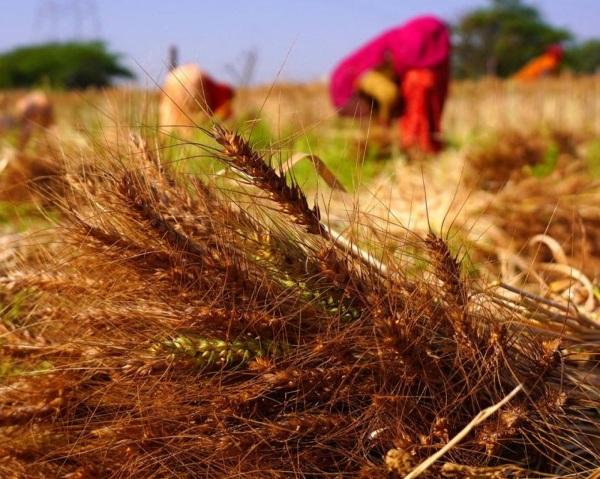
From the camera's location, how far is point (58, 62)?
31.2 meters

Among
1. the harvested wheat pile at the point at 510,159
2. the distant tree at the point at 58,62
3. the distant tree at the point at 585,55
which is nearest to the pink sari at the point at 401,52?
the harvested wheat pile at the point at 510,159

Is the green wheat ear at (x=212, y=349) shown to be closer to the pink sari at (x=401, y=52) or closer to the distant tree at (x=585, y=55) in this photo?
the pink sari at (x=401, y=52)

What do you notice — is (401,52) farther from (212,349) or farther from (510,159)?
(212,349)

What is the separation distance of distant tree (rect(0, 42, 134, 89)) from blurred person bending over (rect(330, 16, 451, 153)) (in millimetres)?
26764

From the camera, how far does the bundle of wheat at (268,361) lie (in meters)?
0.77

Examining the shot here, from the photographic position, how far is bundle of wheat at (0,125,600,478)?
0.77 metres

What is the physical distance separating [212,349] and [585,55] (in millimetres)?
48277

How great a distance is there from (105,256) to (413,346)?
1.15 feet

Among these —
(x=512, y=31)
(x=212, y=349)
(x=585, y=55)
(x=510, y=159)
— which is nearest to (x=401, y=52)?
(x=510, y=159)

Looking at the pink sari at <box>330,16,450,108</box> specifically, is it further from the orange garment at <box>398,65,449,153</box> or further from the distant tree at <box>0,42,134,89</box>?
the distant tree at <box>0,42,134,89</box>

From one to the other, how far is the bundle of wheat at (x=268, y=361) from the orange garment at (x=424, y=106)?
393 centimetres

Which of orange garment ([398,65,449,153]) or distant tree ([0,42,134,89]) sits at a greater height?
orange garment ([398,65,449,153])

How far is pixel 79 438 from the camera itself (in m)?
0.80

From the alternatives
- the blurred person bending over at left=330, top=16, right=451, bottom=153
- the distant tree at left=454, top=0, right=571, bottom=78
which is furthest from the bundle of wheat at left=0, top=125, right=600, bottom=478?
the distant tree at left=454, top=0, right=571, bottom=78
